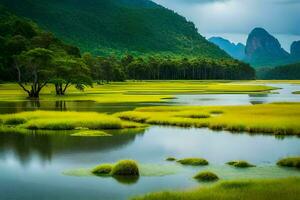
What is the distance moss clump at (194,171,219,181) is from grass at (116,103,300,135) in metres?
19.0

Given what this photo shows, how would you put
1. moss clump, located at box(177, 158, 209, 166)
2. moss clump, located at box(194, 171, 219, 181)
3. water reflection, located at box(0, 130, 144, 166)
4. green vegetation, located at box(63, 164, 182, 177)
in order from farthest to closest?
water reflection, located at box(0, 130, 144, 166) → moss clump, located at box(177, 158, 209, 166) → green vegetation, located at box(63, 164, 182, 177) → moss clump, located at box(194, 171, 219, 181)

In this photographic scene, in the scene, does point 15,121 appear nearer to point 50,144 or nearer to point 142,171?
point 50,144

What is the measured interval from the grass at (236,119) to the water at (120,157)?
217 cm

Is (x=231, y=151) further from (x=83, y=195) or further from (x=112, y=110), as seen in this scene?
(x=112, y=110)

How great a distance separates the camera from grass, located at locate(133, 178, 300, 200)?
21938 mm

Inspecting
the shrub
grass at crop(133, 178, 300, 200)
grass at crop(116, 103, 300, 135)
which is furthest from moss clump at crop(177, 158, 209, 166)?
the shrub

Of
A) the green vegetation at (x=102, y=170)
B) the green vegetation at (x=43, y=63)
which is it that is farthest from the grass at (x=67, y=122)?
the green vegetation at (x=43, y=63)

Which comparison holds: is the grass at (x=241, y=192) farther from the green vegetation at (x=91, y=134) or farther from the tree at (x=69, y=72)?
the tree at (x=69, y=72)

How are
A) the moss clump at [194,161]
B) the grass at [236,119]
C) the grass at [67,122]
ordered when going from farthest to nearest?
the grass at [67,122], the grass at [236,119], the moss clump at [194,161]

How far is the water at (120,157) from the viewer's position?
83.1ft

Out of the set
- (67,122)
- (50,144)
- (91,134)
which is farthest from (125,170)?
(67,122)

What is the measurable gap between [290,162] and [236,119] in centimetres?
2035

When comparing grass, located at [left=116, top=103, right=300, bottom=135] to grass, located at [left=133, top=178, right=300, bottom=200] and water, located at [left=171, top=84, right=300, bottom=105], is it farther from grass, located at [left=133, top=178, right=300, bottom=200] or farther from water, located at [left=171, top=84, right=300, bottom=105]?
grass, located at [left=133, top=178, right=300, bottom=200]

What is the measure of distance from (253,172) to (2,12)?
176171 millimetres
